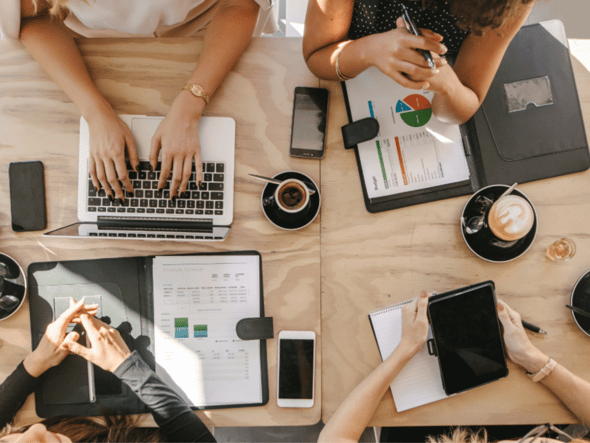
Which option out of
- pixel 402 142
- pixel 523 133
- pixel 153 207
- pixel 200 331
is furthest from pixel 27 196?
pixel 523 133

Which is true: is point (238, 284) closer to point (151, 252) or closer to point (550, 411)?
point (151, 252)

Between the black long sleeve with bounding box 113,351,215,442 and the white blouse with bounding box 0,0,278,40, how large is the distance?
886 mm

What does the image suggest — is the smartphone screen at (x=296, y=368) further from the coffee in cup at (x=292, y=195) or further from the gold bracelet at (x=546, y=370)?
the gold bracelet at (x=546, y=370)

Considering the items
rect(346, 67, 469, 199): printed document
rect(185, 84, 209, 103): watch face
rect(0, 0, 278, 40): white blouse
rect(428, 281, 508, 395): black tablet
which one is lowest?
rect(428, 281, 508, 395): black tablet

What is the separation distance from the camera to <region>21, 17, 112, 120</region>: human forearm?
0.98 meters

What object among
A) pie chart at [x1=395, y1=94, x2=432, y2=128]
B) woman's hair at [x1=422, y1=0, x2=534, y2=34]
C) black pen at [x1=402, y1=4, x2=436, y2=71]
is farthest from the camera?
pie chart at [x1=395, y1=94, x2=432, y2=128]

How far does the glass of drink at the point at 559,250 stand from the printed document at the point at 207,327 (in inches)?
30.3

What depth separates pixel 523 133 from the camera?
102cm

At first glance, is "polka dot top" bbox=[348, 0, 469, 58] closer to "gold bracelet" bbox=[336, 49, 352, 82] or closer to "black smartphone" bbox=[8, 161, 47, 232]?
"gold bracelet" bbox=[336, 49, 352, 82]

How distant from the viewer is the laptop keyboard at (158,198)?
38.9 inches

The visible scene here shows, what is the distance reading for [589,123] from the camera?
3.41 feet

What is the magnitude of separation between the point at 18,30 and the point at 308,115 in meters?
0.77

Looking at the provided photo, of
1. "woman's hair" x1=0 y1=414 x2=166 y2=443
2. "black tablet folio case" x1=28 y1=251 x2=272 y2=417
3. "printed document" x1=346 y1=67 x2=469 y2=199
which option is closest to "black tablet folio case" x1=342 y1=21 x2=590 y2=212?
"printed document" x1=346 y1=67 x2=469 y2=199

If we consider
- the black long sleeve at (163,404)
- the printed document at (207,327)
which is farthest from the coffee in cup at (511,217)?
the black long sleeve at (163,404)
